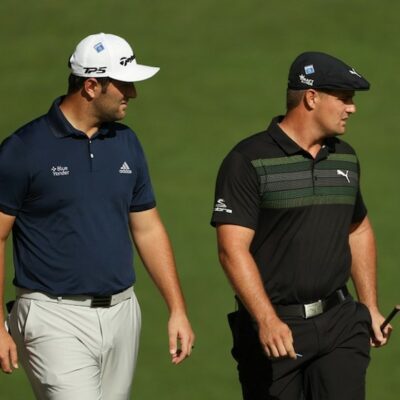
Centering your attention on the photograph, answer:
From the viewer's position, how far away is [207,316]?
10.4 m

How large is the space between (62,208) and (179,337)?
2.75 feet

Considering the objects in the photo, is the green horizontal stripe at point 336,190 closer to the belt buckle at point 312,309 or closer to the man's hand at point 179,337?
the belt buckle at point 312,309

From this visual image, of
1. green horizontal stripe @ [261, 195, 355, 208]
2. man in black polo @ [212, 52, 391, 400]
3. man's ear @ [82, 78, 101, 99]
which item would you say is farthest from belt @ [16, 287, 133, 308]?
man's ear @ [82, 78, 101, 99]

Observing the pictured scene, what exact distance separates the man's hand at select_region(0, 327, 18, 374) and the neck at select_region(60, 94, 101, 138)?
104cm

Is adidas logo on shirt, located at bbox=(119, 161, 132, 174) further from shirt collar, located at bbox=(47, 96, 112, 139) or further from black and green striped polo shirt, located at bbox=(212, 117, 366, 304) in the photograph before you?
black and green striped polo shirt, located at bbox=(212, 117, 366, 304)

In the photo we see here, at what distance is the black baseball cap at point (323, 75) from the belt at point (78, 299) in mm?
1373

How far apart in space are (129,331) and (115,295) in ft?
0.68

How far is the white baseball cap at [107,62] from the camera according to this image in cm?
747

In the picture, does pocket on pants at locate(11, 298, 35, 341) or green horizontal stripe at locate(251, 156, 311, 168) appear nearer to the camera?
pocket on pants at locate(11, 298, 35, 341)

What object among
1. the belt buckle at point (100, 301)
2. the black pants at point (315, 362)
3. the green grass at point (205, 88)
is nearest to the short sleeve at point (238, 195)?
the black pants at point (315, 362)

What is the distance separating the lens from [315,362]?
7668mm

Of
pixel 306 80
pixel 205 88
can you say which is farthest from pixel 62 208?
pixel 205 88

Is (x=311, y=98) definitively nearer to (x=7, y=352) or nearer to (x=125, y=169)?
(x=125, y=169)

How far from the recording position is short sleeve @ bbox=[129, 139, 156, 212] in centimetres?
769
